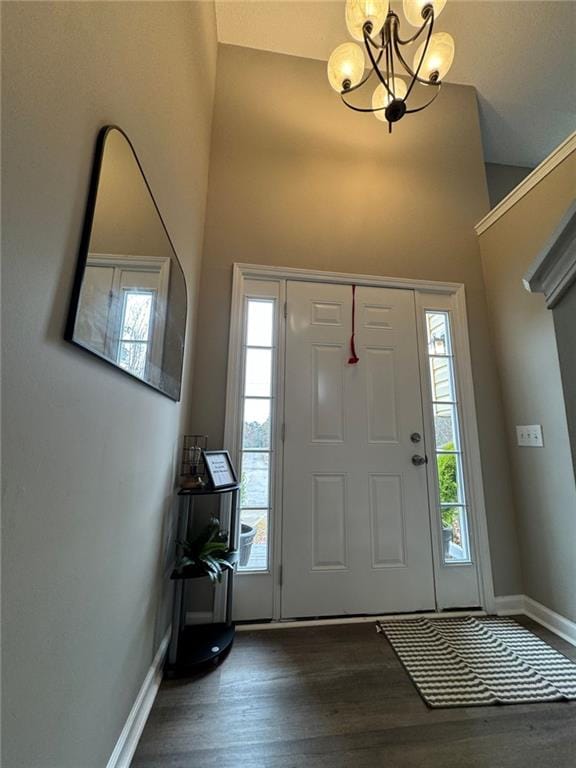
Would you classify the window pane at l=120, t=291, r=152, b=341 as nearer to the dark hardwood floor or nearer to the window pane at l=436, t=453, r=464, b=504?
the dark hardwood floor

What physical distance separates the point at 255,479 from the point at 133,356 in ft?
4.11

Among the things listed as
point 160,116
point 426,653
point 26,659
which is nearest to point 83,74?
point 160,116

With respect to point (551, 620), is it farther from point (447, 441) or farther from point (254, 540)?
point (254, 540)

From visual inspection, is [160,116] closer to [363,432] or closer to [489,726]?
[363,432]

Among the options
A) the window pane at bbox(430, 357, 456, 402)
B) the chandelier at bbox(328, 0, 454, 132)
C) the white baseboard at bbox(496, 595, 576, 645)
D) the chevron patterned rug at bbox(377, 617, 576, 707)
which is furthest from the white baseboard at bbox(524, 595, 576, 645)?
the chandelier at bbox(328, 0, 454, 132)

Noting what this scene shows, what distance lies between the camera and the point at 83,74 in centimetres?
71

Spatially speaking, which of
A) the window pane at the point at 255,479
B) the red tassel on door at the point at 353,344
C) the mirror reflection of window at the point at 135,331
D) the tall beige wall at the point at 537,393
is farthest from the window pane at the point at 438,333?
the mirror reflection of window at the point at 135,331

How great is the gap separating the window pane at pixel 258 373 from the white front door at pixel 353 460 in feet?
0.44

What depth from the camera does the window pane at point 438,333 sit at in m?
2.34

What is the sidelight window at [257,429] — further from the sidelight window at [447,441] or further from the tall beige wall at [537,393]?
the tall beige wall at [537,393]

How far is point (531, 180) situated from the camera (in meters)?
2.03

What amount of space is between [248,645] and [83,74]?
90.9 inches

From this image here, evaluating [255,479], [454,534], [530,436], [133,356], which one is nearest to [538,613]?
[454,534]

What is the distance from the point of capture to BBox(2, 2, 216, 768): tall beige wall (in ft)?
1.74
